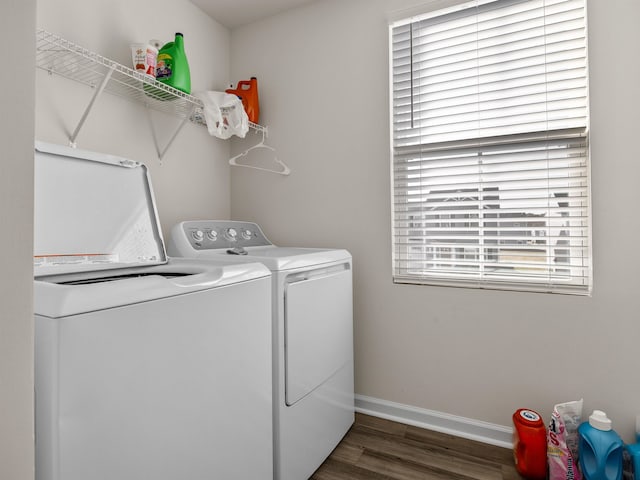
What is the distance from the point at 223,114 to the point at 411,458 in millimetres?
2048

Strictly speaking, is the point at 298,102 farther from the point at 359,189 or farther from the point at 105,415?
the point at 105,415

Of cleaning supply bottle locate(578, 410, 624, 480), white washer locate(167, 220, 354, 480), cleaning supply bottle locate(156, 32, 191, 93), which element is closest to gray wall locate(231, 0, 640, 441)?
Answer: cleaning supply bottle locate(578, 410, 624, 480)

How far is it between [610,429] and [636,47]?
1.61 m

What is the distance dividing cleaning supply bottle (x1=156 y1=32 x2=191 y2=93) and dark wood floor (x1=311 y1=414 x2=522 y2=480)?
6.40 ft

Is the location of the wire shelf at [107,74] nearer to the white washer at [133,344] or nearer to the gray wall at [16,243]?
the white washer at [133,344]

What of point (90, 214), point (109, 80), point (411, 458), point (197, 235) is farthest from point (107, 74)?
point (411, 458)

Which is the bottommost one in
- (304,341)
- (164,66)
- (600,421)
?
(600,421)

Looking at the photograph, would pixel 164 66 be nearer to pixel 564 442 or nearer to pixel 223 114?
pixel 223 114

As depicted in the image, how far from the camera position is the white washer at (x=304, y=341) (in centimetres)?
141

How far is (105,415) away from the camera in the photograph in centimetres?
81

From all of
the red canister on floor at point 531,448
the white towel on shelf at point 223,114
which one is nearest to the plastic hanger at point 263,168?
the white towel on shelf at point 223,114

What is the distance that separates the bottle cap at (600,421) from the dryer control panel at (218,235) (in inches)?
67.4

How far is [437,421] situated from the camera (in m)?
1.92

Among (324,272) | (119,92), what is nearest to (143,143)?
(119,92)
